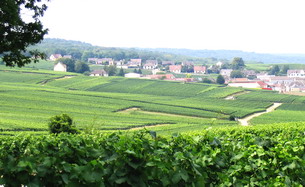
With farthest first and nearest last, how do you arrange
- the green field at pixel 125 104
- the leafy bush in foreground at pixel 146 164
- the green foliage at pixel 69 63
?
1. the green foliage at pixel 69 63
2. the green field at pixel 125 104
3. the leafy bush in foreground at pixel 146 164

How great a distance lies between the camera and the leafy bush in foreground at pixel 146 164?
4395 mm

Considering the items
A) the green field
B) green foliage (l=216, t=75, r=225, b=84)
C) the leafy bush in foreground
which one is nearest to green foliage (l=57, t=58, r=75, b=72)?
the green field

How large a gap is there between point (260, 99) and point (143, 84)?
37272 millimetres

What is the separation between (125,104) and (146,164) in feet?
248

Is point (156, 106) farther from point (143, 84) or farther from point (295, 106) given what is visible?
point (143, 84)

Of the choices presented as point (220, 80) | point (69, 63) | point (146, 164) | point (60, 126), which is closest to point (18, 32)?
point (146, 164)

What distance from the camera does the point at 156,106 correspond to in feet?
259

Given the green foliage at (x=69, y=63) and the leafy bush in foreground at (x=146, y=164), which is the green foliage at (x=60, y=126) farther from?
the green foliage at (x=69, y=63)

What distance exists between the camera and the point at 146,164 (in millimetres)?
4777

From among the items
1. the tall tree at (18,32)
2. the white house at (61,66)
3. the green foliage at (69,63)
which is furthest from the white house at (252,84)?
the tall tree at (18,32)

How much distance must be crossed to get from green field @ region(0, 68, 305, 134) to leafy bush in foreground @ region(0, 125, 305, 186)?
28.3 m

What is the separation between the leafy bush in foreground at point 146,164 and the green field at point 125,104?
2826 cm

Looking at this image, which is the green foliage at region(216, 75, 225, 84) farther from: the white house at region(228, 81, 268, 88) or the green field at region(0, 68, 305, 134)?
the green field at region(0, 68, 305, 134)

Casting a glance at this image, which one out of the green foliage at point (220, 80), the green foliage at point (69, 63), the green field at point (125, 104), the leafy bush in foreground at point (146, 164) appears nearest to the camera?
the leafy bush in foreground at point (146, 164)
